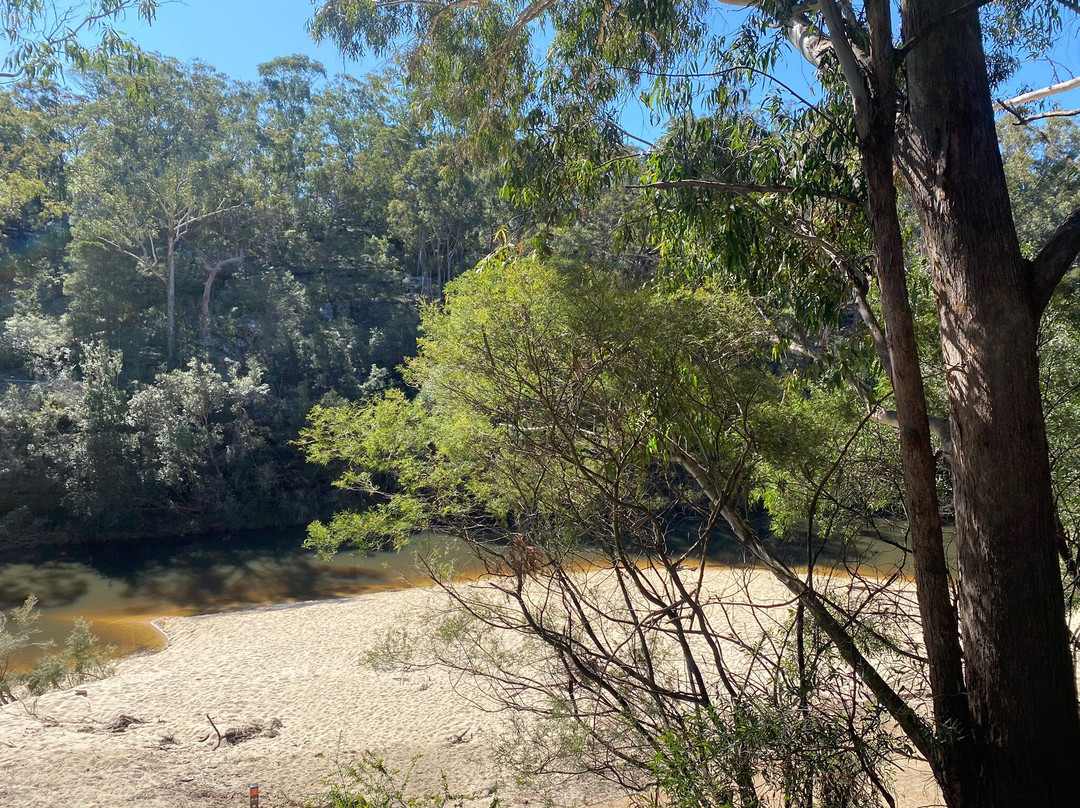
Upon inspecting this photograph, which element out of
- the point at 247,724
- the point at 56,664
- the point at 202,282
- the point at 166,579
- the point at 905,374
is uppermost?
the point at 202,282

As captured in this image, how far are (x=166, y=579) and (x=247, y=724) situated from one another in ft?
29.8

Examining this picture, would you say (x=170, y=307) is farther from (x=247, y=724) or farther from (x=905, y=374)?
(x=905, y=374)

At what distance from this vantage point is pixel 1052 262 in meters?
3.38

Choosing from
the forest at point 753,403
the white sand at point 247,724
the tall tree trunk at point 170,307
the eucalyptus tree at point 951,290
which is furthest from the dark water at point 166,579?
the eucalyptus tree at point 951,290

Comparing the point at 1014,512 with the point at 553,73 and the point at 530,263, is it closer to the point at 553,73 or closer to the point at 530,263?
the point at 530,263

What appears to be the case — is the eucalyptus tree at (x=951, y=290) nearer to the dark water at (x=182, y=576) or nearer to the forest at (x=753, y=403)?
the forest at (x=753, y=403)

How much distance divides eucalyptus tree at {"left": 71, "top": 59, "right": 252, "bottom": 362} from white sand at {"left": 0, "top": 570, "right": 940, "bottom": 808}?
15.9m

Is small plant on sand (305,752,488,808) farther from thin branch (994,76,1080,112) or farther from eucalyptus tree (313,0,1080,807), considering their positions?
thin branch (994,76,1080,112)

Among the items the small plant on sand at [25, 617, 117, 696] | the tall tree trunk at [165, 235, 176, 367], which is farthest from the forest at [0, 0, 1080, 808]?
the tall tree trunk at [165, 235, 176, 367]

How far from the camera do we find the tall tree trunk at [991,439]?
3.17 m

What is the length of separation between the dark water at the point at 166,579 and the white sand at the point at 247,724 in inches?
81.2

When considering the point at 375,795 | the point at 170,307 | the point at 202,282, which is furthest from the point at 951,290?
the point at 202,282

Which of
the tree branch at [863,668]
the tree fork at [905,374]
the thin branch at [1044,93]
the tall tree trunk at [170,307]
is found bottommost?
the tree branch at [863,668]

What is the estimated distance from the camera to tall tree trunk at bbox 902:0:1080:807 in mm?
3168
